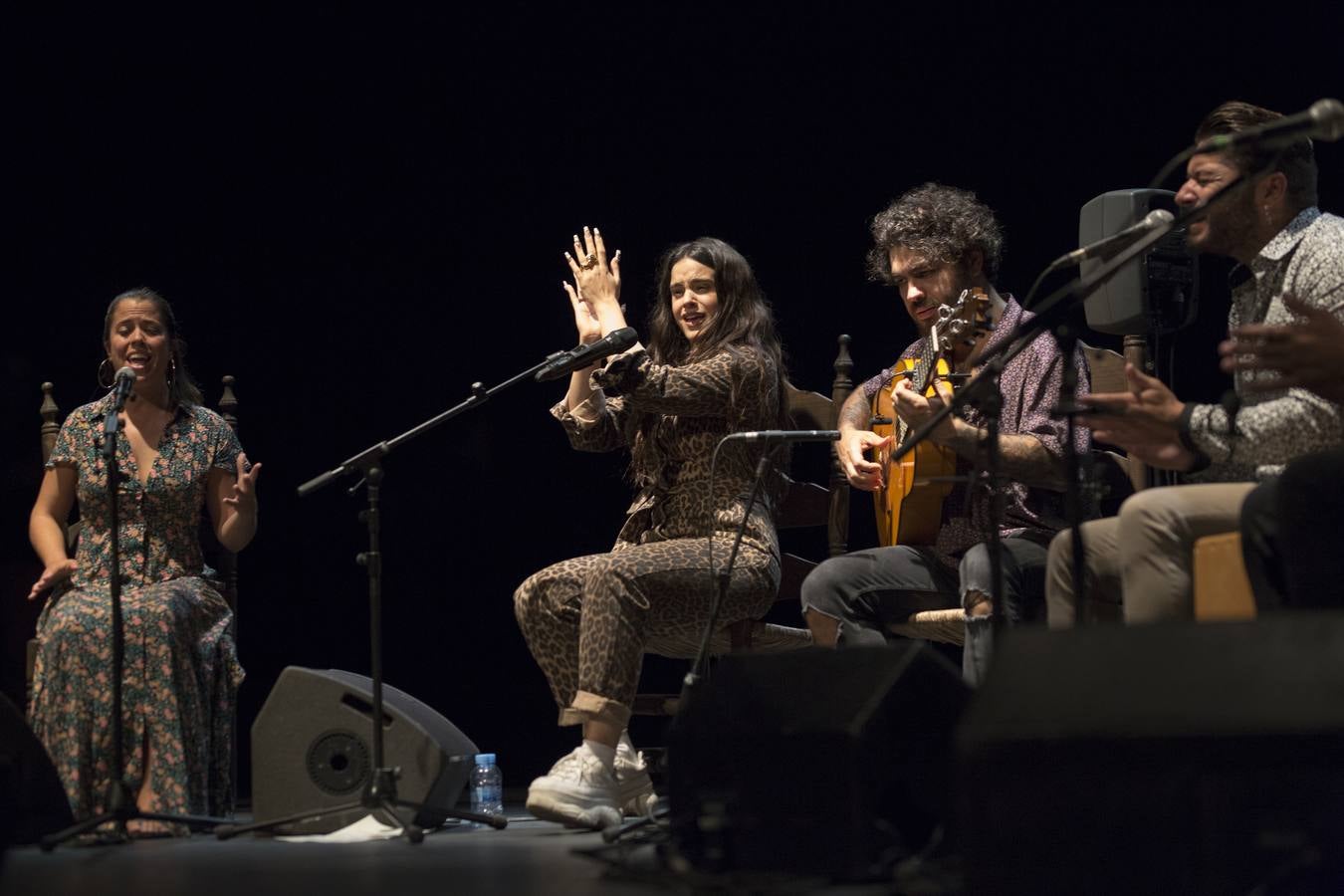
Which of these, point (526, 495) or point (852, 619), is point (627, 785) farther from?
point (526, 495)

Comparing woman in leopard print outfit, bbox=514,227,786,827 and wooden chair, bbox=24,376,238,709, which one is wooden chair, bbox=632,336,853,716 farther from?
wooden chair, bbox=24,376,238,709

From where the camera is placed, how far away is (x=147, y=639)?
11.7 feet

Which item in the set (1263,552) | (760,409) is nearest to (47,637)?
(760,409)

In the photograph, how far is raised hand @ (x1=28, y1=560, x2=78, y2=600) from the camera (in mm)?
3709

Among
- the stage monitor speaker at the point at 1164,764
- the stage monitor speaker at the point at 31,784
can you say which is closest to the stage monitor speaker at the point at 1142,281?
the stage monitor speaker at the point at 1164,764

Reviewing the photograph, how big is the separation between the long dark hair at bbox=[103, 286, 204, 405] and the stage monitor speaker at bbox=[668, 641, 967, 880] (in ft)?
7.18

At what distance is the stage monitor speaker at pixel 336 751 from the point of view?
133 inches

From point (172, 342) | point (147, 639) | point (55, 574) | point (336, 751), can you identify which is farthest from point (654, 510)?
point (55, 574)

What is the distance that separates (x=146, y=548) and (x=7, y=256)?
168cm

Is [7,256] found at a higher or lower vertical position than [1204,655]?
higher

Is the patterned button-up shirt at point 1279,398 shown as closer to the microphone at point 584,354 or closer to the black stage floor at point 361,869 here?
the black stage floor at point 361,869

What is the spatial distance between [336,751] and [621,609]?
74cm

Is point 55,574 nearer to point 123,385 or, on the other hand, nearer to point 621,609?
point 123,385

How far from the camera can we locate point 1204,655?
5.33 ft
